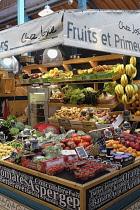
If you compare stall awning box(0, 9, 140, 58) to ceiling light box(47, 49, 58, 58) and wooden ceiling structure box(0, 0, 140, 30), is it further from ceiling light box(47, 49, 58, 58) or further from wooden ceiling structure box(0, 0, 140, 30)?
wooden ceiling structure box(0, 0, 140, 30)

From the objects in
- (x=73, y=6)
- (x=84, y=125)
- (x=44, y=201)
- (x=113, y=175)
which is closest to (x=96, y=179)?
(x=113, y=175)

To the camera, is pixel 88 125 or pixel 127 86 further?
pixel 88 125

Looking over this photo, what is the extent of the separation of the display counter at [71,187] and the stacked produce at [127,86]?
8.81 feet

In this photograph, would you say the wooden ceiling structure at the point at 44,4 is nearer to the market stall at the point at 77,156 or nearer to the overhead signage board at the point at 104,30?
the overhead signage board at the point at 104,30

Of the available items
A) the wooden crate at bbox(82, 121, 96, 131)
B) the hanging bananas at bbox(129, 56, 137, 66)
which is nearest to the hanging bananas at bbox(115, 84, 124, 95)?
the hanging bananas at bbox(129, 56, 137, 66)

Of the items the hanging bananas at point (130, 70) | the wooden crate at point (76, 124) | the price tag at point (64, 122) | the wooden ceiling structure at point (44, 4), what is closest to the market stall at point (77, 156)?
the hanging bananas at point (130, 70)

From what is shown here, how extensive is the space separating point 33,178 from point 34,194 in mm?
176

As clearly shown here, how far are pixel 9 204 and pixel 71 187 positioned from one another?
1.17m

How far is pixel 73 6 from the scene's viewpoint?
1066cm

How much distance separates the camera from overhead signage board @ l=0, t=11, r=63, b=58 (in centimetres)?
253

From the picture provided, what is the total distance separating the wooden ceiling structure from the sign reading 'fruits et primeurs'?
7135 millimetres

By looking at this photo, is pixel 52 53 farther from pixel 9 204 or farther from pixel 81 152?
pixel 9 204

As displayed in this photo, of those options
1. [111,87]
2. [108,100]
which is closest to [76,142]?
[108,100]

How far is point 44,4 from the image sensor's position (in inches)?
415
